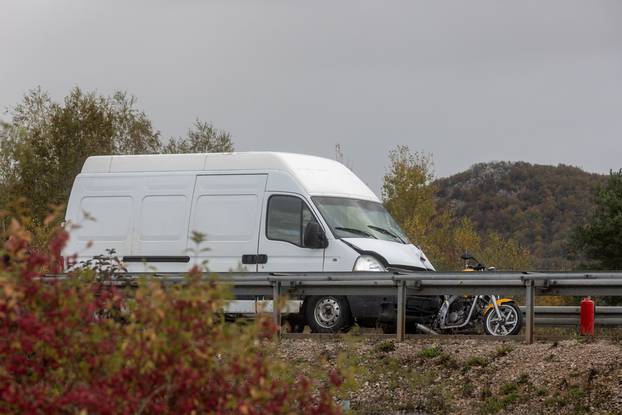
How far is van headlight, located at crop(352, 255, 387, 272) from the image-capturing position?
53.6 ft

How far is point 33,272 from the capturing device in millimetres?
5746

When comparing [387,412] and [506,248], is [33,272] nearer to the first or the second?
[387,412]

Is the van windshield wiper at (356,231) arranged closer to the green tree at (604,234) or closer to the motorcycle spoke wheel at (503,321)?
the motorcycle spoke wheel at (503,321)

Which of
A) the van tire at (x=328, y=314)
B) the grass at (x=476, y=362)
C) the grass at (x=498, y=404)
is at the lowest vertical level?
the grass at (x=498, y=404)

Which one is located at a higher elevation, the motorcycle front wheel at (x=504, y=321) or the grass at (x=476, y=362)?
the motorcycle front wheel at (x=504, y=321)

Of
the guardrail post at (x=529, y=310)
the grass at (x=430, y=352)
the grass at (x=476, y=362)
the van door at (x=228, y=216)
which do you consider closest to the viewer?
the grass at (x=476, y=362)

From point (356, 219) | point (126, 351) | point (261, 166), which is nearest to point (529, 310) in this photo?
point (356, 219)

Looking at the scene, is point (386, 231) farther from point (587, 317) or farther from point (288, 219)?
point (587, 317)

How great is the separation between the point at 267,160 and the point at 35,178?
32162 mm

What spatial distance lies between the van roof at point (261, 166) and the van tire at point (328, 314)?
184 cm

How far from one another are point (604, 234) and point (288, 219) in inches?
1352

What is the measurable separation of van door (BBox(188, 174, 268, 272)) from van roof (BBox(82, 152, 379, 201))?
194 millimetres

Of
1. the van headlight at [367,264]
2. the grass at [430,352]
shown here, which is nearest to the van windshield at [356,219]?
the van headlight at [367,264]

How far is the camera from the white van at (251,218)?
16.6 metres
